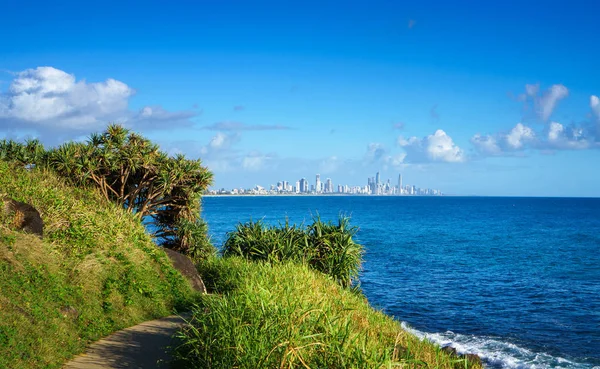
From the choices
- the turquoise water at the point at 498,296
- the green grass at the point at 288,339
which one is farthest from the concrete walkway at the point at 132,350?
the turquoise water at the point at 498,296

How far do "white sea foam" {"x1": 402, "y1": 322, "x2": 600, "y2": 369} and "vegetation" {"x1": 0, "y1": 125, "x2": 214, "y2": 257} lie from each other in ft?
40.4

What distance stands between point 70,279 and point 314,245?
380 inches

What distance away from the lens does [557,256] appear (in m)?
52.0

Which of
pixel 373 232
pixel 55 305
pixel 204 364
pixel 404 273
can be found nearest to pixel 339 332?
pixel 204 364

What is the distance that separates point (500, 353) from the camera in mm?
21203

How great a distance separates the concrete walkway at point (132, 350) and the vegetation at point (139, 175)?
12.3m

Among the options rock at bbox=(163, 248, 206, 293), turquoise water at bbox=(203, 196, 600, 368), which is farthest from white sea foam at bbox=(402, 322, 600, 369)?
rock at bbox=(163, 248, 206, 293)

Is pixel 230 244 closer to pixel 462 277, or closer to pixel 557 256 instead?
pixel 462 277

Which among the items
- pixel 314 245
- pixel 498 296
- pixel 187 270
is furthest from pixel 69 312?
pixel 498 296

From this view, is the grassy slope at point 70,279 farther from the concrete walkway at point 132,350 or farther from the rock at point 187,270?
the rock at point 187,270

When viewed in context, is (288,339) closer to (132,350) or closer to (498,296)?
(132,350)

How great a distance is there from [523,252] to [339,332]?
5430 centimetres

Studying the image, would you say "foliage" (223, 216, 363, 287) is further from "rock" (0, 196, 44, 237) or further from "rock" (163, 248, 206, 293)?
"rock" (0, 196, 44, 237)

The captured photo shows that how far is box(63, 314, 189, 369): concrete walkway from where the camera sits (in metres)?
9.34
